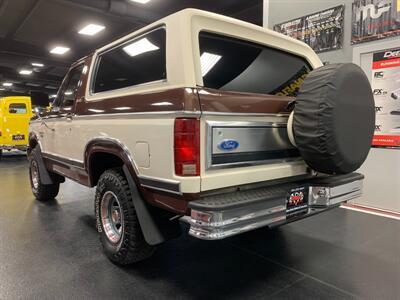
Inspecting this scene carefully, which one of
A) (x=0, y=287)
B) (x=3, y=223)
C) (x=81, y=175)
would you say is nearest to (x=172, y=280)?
(x=0, y=287)

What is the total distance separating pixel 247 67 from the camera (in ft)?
8.82

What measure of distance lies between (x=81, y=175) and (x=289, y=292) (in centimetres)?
235

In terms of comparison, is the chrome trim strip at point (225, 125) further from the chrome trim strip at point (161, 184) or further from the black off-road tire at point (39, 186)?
the black off-road tire at point (39, 186)

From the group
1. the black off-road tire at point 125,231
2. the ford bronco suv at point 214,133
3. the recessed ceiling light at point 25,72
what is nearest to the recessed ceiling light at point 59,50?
the recessed ceiling light at point 25,72

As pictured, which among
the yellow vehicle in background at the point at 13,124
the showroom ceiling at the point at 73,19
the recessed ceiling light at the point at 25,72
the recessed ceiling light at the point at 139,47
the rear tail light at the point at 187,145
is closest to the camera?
the rear tail light at the point at 187,145

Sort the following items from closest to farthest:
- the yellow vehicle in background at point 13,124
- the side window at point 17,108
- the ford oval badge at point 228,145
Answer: the ford oval badge at point 228,145 < the yellow vehicle in background at point 13,124 < the side window at point 17,108

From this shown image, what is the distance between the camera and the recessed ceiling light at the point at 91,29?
32.0ft

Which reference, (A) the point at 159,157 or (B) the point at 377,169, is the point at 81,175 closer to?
(A) the point at 159,157

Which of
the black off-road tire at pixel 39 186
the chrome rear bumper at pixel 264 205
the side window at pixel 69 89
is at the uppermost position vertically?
the side window at pixel 69 89

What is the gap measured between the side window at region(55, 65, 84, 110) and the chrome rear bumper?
2328 millimetres

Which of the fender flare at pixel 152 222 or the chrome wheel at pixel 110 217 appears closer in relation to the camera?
the fender flare at pixel 152 222

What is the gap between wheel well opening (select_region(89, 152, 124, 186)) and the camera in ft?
9.92

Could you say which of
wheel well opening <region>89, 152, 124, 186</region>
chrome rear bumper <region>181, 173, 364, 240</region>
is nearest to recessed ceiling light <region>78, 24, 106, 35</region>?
wheel well opening <region>89, 152, 124, 186</region>

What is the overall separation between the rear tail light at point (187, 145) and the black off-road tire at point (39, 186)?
3.57 m
